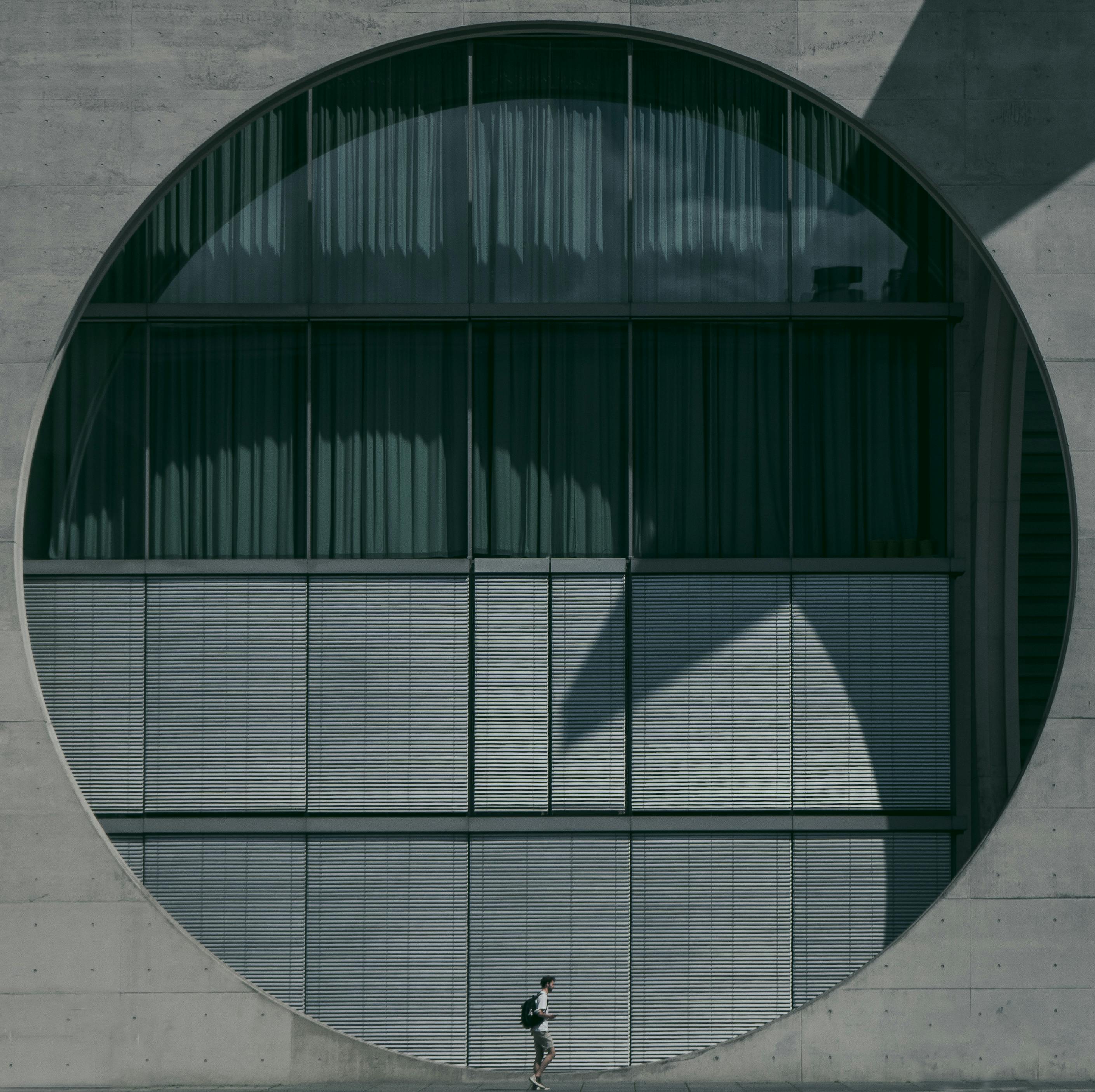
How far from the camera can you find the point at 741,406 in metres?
21.6

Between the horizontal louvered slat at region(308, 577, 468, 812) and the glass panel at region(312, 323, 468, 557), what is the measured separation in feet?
4.08

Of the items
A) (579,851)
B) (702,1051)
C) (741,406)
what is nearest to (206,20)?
(741,406)

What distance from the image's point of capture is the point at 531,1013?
18.4 metres

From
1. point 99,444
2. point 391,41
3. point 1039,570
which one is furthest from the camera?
point 1039,570

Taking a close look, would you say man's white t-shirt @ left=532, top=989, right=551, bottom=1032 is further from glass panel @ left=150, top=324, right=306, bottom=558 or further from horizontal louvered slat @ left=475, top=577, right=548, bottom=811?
glass panel @ left=150, top=324, right=306, bottom=558

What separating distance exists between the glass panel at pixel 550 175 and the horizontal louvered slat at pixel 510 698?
15.6 ft

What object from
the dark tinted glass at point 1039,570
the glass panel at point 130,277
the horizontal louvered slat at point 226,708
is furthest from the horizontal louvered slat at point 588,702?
the glass panel at point 130,277

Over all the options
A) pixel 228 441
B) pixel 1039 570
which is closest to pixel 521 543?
pixel 228 441

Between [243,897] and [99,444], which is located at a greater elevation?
[99,444]

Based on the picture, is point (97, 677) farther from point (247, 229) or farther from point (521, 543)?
point (247, 229)

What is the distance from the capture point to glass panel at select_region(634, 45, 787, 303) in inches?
843

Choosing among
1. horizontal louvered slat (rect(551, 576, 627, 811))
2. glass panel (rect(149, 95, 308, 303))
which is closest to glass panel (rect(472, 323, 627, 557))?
horizontal louvered slat (rect(551, 576, 627, 811))

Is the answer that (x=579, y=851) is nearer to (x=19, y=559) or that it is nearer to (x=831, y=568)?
(x=831, y=568)

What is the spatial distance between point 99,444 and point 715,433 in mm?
9688
